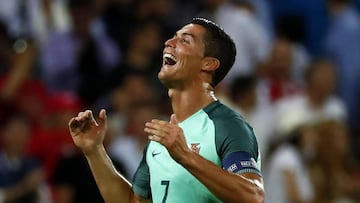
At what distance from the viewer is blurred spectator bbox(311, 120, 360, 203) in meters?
10.5

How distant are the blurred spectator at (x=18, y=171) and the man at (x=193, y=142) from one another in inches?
138

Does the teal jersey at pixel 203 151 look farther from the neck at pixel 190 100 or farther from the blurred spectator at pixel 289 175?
the blurred spectator at pixel 289 175

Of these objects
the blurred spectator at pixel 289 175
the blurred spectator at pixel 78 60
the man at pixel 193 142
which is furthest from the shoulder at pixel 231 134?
the blurred spectator at pixel 78 60

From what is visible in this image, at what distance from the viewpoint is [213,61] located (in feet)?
19.7

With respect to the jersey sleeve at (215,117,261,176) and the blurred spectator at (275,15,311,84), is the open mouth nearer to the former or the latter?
the jersey sleeve at (215,117,261,176)

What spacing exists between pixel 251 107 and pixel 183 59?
15.1 ft

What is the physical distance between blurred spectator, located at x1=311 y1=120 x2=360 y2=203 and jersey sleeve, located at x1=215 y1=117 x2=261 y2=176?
479cm

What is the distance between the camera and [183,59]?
597cm

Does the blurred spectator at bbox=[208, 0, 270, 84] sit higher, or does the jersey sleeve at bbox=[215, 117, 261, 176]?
the blurred spectator at bbox=[208, 0, 270, 84]

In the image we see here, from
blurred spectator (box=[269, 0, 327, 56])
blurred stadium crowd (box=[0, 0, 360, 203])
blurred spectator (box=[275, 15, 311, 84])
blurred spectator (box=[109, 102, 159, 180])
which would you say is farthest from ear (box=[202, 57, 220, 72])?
blurred spectator (box=[269, 0, 327, 56])

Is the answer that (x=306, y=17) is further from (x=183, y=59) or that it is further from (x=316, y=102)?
(x=183, y=59)

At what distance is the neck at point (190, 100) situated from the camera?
6.02 meters

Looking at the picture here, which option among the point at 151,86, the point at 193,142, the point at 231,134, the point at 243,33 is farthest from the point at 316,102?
the point at 231,134

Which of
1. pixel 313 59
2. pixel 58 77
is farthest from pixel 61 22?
pixel 313 59
